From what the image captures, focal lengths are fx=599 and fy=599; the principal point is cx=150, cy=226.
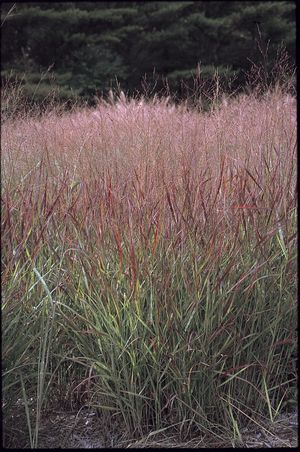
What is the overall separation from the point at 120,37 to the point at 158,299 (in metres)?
9.64

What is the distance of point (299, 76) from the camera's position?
11.8 feet

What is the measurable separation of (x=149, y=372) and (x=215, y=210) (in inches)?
30.9

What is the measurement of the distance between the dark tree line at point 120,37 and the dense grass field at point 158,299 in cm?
707

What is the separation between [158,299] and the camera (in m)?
2.47

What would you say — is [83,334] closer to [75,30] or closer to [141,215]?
[141,215]

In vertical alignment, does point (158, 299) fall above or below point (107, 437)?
above

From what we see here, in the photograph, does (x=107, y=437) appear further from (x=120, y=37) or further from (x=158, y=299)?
(x=120, y=37)

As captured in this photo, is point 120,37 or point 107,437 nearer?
point 107,437

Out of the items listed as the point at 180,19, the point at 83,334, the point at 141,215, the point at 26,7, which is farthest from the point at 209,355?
the point at 26,7

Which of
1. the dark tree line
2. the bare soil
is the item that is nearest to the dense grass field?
the bare soil

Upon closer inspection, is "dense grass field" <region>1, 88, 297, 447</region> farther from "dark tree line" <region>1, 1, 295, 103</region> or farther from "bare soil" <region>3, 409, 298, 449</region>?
"dark tree line" <region>1, 1, 295, 103</region>

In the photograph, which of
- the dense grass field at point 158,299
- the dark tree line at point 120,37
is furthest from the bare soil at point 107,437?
the dark tree line at point 120,37

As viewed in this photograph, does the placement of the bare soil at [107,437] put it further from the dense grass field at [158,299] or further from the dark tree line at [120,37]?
the dark tree line at [120,37]

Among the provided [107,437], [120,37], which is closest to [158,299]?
[107,437]
